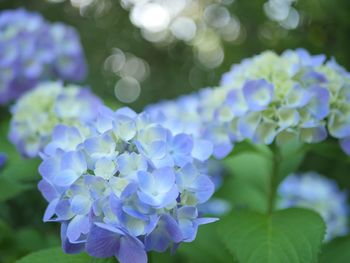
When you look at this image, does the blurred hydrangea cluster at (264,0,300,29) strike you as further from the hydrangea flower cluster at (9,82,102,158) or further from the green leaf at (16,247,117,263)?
the green leaf at (16,247,117,263)

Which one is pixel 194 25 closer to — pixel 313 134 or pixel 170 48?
pixel 170 48

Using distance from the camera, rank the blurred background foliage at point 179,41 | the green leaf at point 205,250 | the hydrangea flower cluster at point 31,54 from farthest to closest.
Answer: the blurred background foliage at point 179,41
the hydrangea flower cluster at point 31,54
the green leaf at point 205,250

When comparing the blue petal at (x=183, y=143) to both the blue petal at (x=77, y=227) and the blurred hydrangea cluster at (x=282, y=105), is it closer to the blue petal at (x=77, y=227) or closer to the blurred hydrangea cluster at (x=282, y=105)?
the blurred hydrangea cluster at (x=282, y=105)

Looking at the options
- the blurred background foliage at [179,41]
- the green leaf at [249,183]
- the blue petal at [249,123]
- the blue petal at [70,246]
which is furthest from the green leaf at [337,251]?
the blurred background foliage at [179,41]

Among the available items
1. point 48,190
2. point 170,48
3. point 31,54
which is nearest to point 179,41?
point 170,48

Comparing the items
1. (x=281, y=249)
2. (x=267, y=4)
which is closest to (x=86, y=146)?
(x=281, y=249)

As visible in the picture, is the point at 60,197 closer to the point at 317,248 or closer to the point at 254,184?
the point at 317,248

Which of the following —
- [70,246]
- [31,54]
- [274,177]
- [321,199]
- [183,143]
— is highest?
[183,143]
